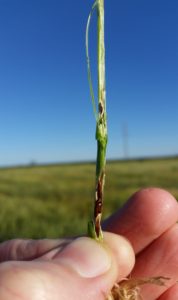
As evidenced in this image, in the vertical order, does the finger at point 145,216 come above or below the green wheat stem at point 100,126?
below

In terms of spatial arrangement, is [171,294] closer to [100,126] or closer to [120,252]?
[120,252]

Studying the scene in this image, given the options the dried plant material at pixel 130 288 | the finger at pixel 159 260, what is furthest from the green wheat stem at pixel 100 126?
the finger at pixel 159 260

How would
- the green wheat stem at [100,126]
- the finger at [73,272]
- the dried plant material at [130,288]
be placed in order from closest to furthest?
the finger at [73,272] → the green wheat stem at [100,126] → the dried plant material at [130,288]

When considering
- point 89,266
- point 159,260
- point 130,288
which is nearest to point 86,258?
point 89,266

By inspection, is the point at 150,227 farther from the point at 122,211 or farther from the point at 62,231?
the point at 62,231

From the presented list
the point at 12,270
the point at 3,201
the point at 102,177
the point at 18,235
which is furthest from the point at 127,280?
the point at 3,201

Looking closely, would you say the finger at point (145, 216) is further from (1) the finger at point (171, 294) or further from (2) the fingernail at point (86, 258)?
(2) the fingernail at point (86, 258)

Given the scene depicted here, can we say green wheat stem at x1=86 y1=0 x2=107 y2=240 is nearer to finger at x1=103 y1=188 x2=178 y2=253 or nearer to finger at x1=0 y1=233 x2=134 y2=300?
finger at x1=0 y1=233 x2=134 y2=300
